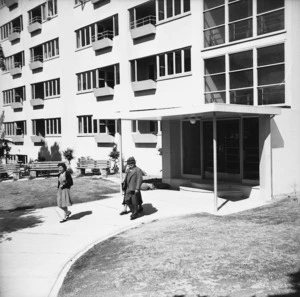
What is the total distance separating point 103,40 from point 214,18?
9622 mm

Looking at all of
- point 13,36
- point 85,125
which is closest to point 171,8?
point 85,125

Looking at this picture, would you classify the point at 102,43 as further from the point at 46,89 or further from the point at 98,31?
the point at 46,89

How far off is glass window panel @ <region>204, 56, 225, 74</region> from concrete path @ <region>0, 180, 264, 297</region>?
7.10 meters

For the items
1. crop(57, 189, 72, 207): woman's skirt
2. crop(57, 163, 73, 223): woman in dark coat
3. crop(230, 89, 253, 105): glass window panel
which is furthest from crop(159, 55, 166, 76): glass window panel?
crop(57, 189, 72, 207): woman's skirt

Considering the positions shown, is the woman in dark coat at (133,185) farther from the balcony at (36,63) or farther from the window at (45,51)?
the balcony at (36,63)

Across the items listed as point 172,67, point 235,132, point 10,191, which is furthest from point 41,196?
point 172,67

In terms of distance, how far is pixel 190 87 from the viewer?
849 inches

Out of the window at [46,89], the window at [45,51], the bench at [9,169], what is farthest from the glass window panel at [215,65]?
the window at [45,51]

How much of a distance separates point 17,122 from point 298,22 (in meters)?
32.7

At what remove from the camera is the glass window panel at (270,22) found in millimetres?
17297

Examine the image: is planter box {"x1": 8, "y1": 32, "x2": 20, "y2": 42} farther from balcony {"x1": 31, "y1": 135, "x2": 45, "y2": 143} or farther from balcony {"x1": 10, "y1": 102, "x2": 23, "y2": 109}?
balcony {"x1": 31, "y1": 135, "x2": 45, "y2": 143}

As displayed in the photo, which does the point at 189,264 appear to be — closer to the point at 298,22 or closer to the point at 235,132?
the point at 235,132

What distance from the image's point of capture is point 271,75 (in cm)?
1775

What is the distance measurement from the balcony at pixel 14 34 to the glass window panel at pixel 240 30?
28.1m
